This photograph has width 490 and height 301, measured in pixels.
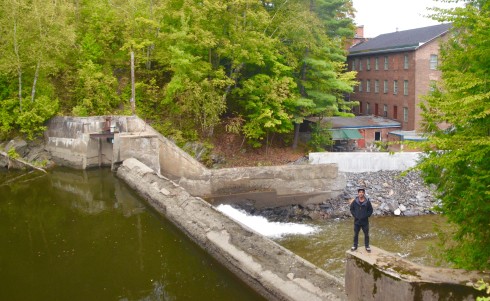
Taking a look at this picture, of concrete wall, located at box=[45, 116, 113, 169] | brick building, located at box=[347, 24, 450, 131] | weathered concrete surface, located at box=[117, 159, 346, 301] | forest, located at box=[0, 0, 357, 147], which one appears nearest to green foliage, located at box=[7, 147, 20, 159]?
forest, located at box=[0, 0, 357, 147]

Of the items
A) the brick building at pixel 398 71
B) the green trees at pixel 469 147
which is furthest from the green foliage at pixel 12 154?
the brick building at pixel 398 71

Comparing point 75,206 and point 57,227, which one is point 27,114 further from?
point 57,227

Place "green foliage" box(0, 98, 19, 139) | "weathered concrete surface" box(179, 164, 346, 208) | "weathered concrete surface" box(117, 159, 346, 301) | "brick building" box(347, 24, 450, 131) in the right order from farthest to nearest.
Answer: "brick building" box(347, 24, 450, 131) < "green foliage" box(0, 98, 19, 139) < "weathered concrete surface" box(179, 164, 346, 208) < "weathered concrete surface" box(117, 159, 346, 301)

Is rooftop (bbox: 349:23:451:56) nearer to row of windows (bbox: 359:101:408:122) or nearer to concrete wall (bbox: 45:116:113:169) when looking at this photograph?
row of windows (bbox: 359:101:408:122)

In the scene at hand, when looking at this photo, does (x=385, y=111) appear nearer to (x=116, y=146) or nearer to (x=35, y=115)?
(x=116, y=146)

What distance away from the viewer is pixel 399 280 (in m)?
6.79

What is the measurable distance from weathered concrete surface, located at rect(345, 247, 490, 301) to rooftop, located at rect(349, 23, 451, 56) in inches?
1130

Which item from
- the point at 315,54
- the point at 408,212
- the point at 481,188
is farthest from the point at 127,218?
the point at 315,54

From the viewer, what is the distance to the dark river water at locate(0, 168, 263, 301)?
1021 cm

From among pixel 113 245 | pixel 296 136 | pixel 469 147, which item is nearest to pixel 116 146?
pixel 113 245

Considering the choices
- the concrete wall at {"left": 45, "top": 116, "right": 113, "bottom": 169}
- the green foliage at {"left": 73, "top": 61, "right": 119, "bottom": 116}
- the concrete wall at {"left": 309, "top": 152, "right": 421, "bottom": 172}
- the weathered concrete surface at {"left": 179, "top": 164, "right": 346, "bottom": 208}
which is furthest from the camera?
the green foliage at {"left": 73, "top": 61, "right": 119, "bottom": 116}

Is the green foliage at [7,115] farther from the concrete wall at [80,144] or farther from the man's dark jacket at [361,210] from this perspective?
the man's dark jacket at [361,210]

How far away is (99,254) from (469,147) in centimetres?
1013

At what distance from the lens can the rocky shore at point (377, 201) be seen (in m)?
19.9
